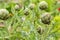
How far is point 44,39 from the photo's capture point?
688 millimetres

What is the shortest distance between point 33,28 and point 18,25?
4.1 inches

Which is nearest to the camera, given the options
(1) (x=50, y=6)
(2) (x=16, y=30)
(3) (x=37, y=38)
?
(3) (x=37, y=38)

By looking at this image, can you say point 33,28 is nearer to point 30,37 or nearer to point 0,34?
point 30,37

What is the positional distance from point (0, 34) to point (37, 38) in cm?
18

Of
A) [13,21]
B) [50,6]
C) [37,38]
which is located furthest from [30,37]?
[50,6]

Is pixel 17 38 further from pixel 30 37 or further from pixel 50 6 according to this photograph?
pixel 50 6

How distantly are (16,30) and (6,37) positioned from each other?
0.07 m

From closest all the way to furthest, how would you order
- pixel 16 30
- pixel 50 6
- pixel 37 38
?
pixel 37 38, pixel 16 30, pixel 50 6

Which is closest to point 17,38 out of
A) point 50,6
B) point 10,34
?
point 10,34

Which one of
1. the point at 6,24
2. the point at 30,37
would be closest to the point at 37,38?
the point at 30,37

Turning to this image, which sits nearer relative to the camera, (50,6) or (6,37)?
(6,37)

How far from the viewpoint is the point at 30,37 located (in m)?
0.69

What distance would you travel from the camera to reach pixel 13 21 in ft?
2.70

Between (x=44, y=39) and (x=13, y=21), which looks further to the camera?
(x=13, y=21)
